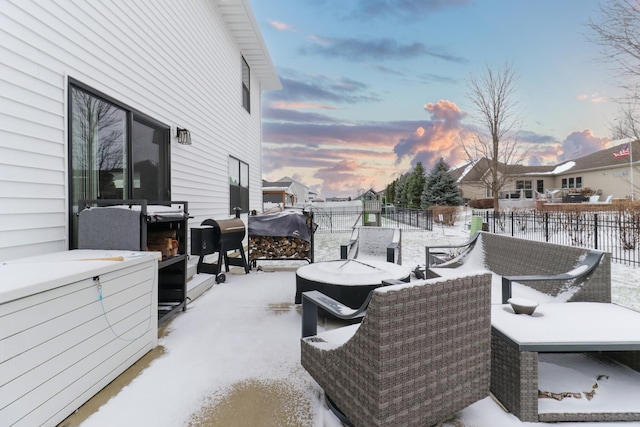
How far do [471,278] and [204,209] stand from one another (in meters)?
5.84

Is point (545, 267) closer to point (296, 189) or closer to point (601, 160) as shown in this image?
point (601, 160)

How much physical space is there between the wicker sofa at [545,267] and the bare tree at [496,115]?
1178 centimetres

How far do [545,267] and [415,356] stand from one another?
6.83ft

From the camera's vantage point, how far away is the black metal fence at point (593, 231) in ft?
23.2

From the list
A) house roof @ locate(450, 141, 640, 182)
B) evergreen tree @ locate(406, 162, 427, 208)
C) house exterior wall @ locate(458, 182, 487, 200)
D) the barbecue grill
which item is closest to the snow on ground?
the barbecue grill

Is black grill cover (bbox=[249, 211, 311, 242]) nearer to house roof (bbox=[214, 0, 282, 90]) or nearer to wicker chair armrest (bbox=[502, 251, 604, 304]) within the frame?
wicker chair armrest (bbox=[502, 251, 604, 304])

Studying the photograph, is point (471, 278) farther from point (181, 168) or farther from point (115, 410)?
point (181, 168)

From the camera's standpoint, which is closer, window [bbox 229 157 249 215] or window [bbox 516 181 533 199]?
window [bbox 229 157 249 215]

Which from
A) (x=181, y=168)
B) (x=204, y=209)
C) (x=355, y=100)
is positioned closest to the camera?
(x=181, y=168)

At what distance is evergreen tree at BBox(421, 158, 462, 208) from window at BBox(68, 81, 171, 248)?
20.0 metres

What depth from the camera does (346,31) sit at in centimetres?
1573

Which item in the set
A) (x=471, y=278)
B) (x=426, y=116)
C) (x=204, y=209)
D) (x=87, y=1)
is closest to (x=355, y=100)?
(x=426, y=116)

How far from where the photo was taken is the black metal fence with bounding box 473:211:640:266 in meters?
7.07

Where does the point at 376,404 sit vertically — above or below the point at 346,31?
below
